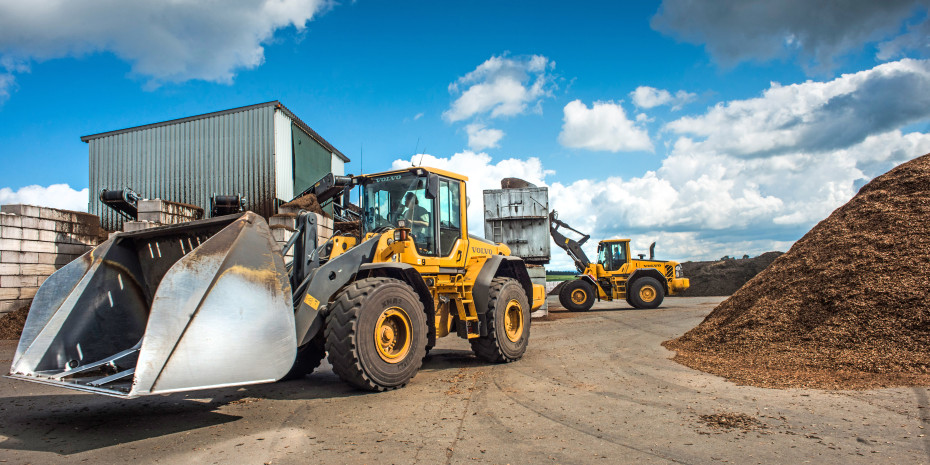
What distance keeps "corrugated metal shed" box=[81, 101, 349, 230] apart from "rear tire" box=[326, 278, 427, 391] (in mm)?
12966

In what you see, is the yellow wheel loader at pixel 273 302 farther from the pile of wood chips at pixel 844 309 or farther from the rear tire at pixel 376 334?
the pile of wood chips at pixel 844 309

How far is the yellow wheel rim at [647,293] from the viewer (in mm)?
18141

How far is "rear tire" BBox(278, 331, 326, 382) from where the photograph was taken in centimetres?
639

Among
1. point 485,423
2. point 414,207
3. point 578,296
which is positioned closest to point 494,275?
point 414,207

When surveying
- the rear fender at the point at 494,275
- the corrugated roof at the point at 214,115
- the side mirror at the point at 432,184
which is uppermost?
the corrugated roof at the point at 214,115

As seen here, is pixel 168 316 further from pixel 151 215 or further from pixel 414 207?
pixel 151 215

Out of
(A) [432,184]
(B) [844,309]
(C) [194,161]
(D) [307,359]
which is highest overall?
(C) [194,161]

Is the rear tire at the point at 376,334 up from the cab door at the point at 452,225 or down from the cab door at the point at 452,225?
down

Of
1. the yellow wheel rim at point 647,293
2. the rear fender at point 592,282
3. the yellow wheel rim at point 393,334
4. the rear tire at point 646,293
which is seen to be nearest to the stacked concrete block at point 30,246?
the yellow wheel rim at point 393,334

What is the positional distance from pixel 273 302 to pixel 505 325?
3.87 metres

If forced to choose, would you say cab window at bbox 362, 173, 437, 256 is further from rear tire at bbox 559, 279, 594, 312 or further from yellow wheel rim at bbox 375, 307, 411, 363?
rear tire at bbox 559, 279, 594, 312

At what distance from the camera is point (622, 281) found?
18.7 m

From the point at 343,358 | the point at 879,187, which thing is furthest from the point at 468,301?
the point at 879,187

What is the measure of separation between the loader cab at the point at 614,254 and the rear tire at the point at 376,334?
14432 millimetres
